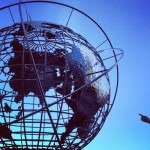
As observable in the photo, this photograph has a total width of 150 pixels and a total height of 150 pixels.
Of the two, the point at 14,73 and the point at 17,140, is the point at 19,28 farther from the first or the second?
the point at 17,140

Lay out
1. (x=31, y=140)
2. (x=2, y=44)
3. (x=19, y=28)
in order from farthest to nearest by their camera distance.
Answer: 1. (x=19, y=28)
2. (x=2, y=44)
3. (x=31, y=140)

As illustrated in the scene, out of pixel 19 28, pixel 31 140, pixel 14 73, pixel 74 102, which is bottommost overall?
pixel 31 140

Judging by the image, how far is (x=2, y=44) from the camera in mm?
5527

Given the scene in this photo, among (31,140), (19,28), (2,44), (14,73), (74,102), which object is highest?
(19,28)

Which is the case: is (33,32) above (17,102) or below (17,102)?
above

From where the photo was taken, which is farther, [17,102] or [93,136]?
[93,136]

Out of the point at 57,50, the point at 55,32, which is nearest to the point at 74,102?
the point at 57,50

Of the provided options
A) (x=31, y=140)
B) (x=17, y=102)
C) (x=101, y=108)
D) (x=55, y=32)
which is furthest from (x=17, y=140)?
(x=55, y=32)

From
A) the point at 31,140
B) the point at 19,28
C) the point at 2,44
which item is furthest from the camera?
the point at 19,28

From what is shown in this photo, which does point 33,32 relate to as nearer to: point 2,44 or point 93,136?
point 2,44

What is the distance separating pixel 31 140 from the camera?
502 centimetres

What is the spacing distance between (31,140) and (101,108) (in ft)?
4.81

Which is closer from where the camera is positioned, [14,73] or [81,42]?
[14,73]

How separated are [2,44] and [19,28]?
613 mm
